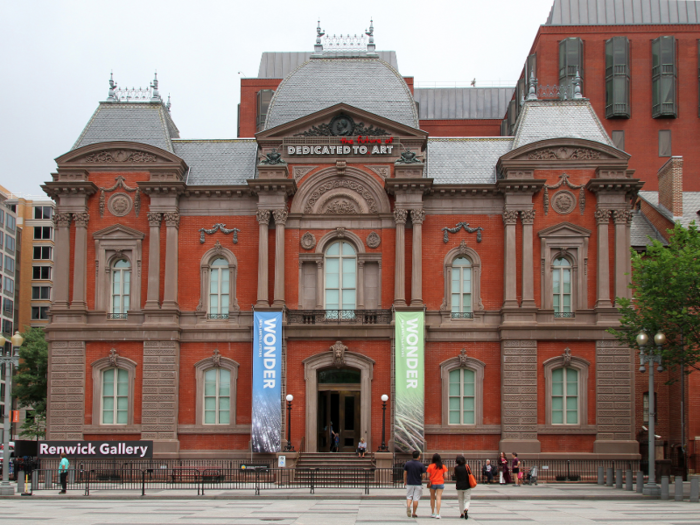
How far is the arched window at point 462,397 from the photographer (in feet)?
137

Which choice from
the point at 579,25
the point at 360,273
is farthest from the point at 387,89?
the point at 579,25

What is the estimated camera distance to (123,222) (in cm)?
4338

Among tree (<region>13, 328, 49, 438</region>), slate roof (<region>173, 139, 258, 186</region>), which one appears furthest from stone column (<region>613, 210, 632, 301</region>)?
tree (<region>13, 328, 49, 438</region>)

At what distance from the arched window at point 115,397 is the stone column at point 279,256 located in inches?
316

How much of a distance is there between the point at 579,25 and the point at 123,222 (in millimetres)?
39840

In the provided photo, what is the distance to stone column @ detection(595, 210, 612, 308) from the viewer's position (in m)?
41.7

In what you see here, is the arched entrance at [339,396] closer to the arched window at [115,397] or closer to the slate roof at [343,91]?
the arched window at [115,397]

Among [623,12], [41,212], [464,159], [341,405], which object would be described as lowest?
[341,405]

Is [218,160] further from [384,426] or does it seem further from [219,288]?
[384,426]

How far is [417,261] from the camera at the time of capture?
41906 mm

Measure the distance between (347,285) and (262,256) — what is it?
4.25m

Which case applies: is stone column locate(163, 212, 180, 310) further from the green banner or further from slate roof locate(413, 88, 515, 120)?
slate roof locate(413, 88, 515, 120)

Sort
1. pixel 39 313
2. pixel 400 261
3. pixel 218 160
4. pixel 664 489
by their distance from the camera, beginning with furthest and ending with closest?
pixel 39 313, pixel 218 160, pixel 400 261, pixel 664 489

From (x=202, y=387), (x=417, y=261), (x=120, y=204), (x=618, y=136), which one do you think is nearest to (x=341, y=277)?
(x=417, y=261)
